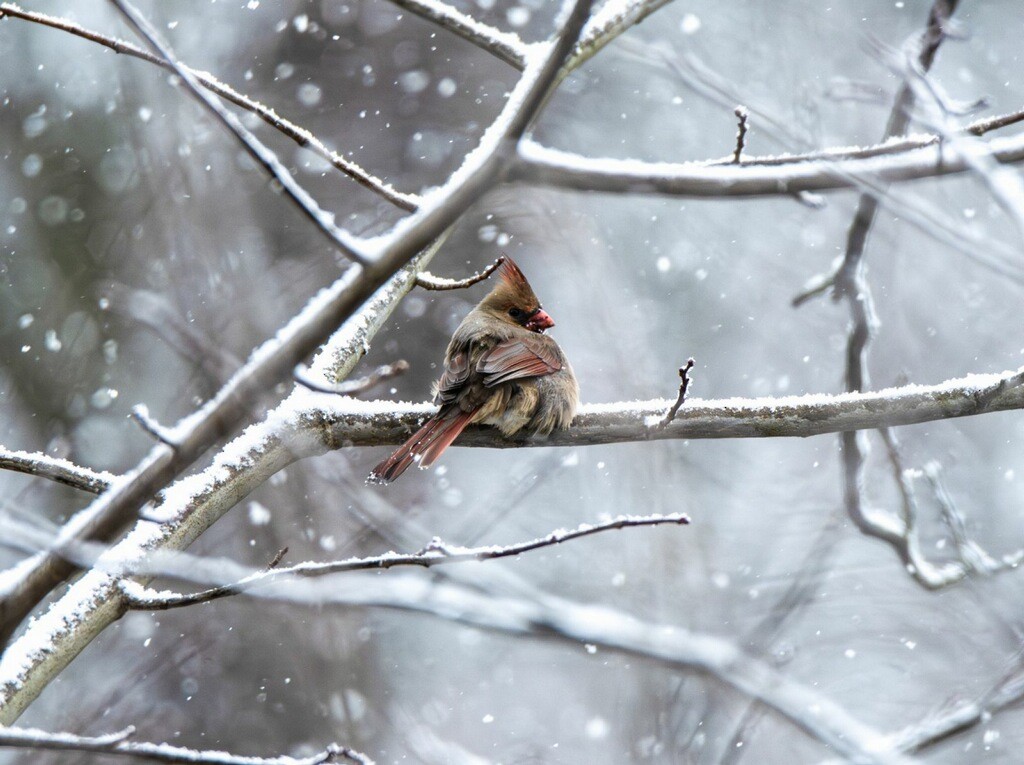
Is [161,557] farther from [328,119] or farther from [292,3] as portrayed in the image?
[292,3]

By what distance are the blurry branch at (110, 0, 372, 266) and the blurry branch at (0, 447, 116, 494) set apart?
1.26 metres

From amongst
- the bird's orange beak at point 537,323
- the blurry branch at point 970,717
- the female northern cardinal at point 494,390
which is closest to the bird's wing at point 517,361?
the female northern cardinal at point 494,390

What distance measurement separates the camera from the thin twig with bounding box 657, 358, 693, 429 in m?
2.74

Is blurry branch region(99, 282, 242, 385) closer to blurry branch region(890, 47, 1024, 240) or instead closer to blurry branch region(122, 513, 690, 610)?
blurry branch region(122, 513, 690, 610)

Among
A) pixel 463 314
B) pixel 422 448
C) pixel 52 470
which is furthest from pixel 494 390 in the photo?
pixel 463 314

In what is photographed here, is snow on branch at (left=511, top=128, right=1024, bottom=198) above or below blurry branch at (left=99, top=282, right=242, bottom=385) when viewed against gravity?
below

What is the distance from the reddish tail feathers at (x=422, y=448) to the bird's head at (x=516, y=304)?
1366 millimetres

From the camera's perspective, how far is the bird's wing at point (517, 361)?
3884mm

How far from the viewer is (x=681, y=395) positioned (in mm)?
2877

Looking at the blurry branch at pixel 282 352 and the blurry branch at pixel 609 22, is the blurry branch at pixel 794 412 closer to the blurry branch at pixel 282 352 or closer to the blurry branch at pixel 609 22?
the blurry branch at pixel 282 352

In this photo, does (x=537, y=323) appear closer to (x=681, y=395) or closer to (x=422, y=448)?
(x=422, y=448)

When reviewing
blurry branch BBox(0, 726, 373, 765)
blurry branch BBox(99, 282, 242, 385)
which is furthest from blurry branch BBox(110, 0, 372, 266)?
blurry branch BBox(99, 282, 242, 385)

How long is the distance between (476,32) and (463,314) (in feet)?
15.8

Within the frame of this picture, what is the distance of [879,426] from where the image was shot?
3195 millimetres
